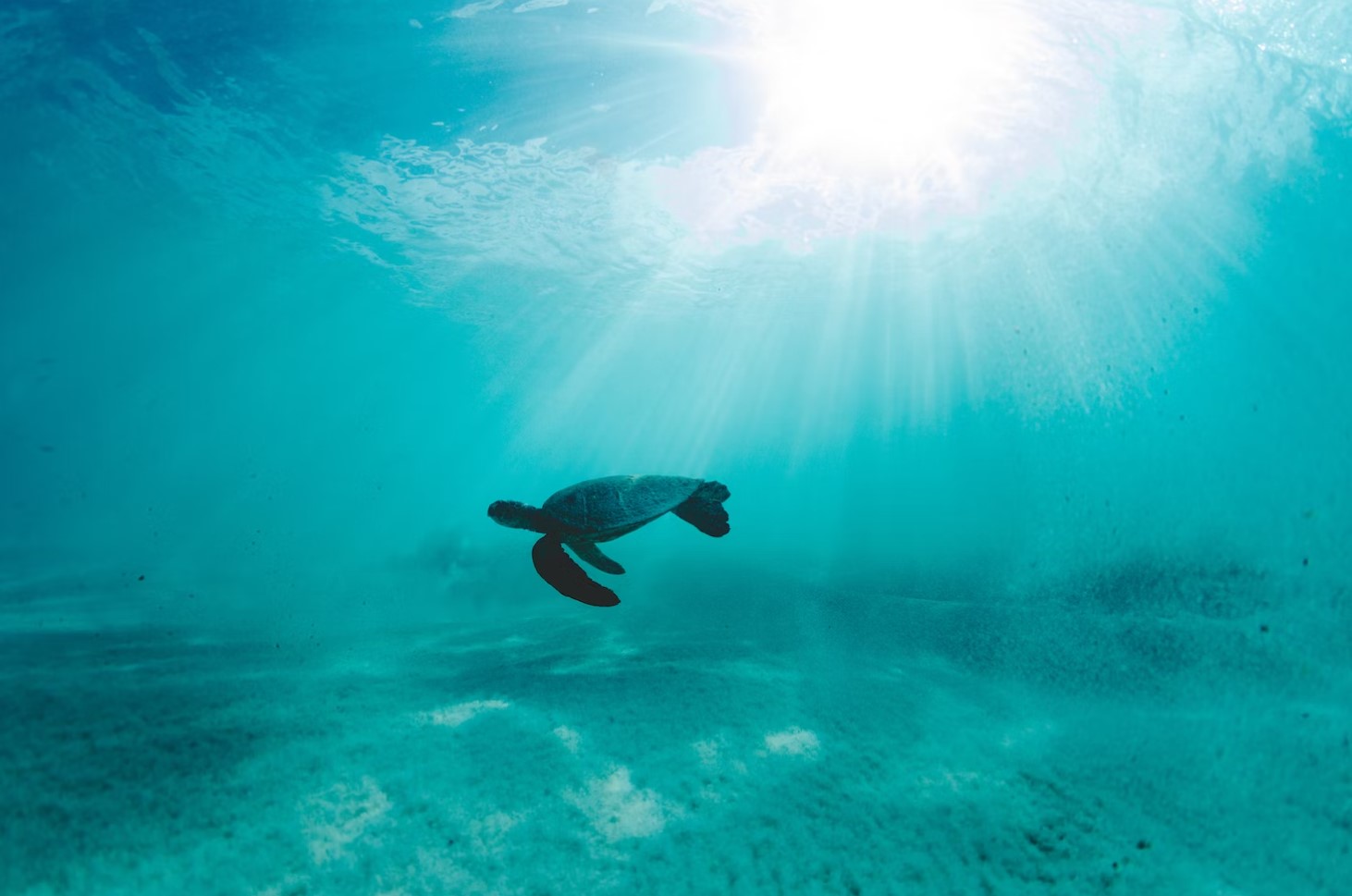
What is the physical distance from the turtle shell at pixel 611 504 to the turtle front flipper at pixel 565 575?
33cm

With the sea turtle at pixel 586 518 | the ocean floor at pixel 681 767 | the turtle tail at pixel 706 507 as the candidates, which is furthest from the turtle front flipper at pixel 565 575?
Answer: the turtle tail at pixel 706 507

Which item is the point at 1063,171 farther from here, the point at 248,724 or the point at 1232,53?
the point at 248,724

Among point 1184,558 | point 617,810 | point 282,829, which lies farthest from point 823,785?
point 1184,558

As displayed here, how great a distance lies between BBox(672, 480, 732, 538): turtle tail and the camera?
274 inches

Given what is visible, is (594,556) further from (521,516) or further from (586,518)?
(521,516)

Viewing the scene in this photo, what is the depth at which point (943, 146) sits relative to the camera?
52.7ft

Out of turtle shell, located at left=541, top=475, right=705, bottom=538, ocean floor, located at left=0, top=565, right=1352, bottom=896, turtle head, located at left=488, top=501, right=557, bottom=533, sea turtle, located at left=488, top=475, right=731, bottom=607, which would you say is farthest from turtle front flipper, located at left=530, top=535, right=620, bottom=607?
ocean floor, located at left=0, top=565, right=1352, bottom=896

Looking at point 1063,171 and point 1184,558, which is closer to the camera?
point 1184,558

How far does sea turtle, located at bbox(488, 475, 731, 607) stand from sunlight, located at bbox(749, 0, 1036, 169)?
11.0 m

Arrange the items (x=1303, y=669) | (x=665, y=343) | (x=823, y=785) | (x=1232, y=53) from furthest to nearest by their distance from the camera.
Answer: (x=665, y=343)
(x=1232, y=53)
(x=1303, y=669)
(x=823, y=785)

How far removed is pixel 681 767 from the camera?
3.99 metres

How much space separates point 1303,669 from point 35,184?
119ft

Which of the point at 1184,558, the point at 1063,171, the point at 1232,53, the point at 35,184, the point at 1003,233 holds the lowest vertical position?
the point at 1184,558

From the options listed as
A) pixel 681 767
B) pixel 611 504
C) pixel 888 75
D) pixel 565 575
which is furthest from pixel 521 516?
pixel 888 75
